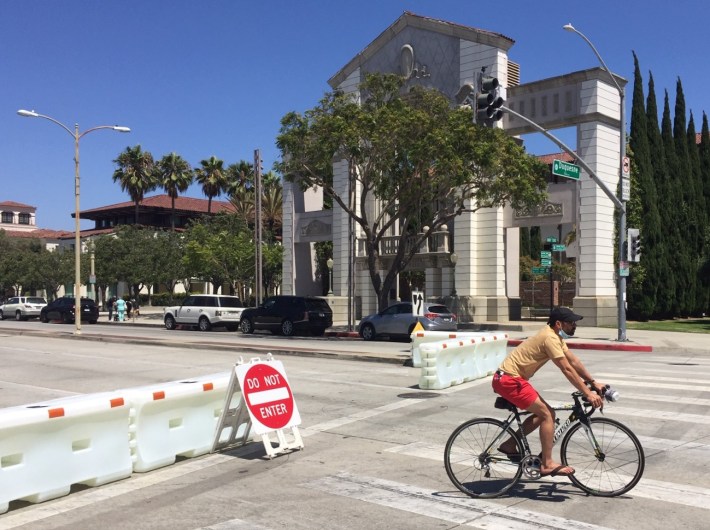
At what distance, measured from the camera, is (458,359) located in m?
14.4

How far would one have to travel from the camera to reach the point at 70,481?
6.92 m

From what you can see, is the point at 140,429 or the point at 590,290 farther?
the point at 590,290

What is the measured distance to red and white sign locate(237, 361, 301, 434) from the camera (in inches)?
330

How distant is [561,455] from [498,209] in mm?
29701

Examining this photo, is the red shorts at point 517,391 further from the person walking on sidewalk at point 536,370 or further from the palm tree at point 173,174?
the palm tree at point 173,174

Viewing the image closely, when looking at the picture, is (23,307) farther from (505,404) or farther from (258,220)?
(505,404)

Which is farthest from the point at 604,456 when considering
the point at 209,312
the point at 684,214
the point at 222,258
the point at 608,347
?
the point at 222,258

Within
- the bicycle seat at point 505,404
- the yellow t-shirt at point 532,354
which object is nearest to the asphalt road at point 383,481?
the bicycle seat at point 505,404

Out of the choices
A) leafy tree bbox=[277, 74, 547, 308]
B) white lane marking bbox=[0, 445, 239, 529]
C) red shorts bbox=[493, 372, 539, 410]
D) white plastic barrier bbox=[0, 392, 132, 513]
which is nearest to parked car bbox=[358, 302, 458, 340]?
leafy tree bbox=[277, 74, 547, 308]

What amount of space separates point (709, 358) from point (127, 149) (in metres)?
60.2

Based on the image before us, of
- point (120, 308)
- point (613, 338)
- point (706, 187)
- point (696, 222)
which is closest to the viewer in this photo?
point (613, 338)

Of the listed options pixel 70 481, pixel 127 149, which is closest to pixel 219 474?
pixel 70 481

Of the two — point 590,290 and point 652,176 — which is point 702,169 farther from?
point 590,290

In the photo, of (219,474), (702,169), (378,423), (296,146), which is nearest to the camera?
(219,474)
